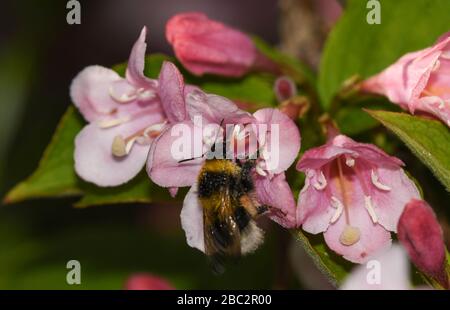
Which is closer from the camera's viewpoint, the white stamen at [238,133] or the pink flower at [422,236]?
the pink flower at [422,236]

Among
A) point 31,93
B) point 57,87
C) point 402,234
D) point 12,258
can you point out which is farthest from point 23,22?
point 402,234

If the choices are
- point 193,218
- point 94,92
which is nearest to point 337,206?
point 193,218

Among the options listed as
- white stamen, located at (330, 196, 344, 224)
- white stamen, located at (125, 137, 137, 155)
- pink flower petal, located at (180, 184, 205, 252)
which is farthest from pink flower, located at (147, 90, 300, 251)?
white stamen, located at (125, 137, 137, 155)

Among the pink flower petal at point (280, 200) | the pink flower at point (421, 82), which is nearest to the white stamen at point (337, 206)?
the pink flower petal at point (280, 200)

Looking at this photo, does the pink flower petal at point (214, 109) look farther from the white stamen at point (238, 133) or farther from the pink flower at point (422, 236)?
the pink flower at point (422, 236)

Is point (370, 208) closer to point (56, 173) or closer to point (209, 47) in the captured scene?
point (209, 47)

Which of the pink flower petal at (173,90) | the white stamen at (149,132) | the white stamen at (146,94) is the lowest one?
the white stamen at (149,132)

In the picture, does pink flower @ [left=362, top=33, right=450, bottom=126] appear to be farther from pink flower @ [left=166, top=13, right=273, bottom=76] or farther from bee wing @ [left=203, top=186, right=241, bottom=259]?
bee wing @ [left=203, top=186, right=241, bottom=259]
